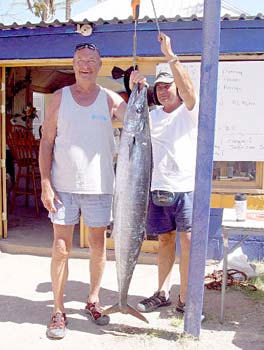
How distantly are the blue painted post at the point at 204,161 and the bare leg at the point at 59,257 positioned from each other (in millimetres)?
895

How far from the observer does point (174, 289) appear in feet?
15.7

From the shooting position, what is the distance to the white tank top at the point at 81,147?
11.9 feet

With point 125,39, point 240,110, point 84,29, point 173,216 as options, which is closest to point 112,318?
point 173,216

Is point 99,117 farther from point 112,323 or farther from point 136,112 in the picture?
point 112,323

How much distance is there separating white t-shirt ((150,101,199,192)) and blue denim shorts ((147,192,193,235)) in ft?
0.27

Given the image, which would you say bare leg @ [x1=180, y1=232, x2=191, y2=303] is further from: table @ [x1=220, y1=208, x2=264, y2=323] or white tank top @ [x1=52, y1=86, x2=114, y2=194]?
white tank top @ [x1=52, y1=86, x2=114, y2=194]

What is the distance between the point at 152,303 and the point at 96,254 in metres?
0.70

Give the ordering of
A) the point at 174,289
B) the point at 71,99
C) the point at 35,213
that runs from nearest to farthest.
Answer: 1. the point at 71,99
2. the point at 174,289
3. the point at 35,213

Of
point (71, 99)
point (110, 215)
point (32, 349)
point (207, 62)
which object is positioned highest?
point (207, 62)

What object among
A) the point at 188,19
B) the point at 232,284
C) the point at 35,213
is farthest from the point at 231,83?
the point at 35,213

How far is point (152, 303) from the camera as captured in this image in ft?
13.9

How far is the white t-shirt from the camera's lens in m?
3.89

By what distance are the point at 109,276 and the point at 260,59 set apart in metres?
2.67

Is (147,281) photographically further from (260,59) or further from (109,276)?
(260,59)
